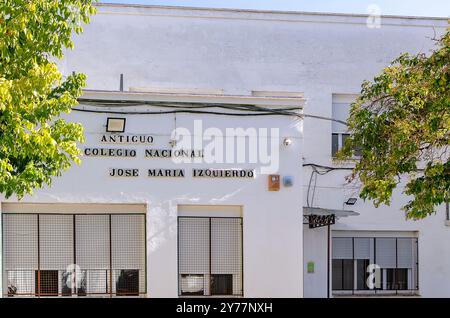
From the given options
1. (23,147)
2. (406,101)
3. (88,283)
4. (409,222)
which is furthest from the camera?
(409,222)

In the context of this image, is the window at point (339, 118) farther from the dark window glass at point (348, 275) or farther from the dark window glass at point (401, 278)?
the dark window glass at point (401, 278)

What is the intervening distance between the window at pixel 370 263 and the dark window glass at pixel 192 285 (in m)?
4.29

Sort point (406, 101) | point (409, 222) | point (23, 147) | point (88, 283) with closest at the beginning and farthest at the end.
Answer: point (23, 147)
point (406, 101)
point (88, 283)
point (409, 222)

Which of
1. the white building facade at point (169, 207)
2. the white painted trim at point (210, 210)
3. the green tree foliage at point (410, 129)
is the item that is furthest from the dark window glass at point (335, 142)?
the white painted trim at point (210, 210)

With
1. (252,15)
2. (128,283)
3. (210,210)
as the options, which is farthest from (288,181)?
(252,15)

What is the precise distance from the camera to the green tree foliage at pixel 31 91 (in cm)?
656

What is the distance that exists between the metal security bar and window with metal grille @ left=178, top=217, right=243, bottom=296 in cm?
75

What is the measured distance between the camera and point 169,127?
32.1ft

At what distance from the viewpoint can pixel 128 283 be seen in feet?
32.0

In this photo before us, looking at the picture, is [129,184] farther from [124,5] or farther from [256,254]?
[124,5]

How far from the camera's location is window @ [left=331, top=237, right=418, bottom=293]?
12.9m

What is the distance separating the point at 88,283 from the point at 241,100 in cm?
437

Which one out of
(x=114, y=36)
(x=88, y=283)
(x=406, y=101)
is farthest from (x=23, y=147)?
(x=114, y=36)

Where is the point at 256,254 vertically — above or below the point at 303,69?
below
